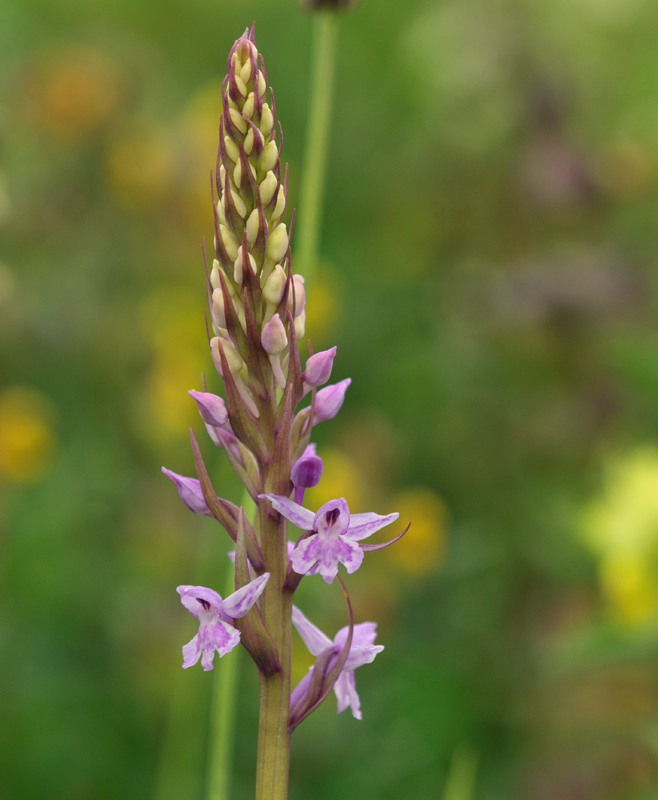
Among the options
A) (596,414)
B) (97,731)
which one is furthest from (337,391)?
(596,414)

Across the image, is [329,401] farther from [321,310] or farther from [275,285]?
[321,310]

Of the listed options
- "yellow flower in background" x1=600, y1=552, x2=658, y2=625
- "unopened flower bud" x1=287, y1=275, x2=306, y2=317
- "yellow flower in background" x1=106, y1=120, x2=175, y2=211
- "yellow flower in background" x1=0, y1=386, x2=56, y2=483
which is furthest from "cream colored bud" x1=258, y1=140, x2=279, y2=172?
"yellow flower in background" x1=106, y1=120, x2=175, y2=211

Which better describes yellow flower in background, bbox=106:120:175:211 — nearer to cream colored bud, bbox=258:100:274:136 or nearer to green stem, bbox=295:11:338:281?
green stem, bbox=295:11:338:281

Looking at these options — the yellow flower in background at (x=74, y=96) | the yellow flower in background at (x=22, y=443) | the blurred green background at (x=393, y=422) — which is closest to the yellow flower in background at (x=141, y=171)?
the blurred green background at (x=393, y=422)

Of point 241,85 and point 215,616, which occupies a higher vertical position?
point 241,85

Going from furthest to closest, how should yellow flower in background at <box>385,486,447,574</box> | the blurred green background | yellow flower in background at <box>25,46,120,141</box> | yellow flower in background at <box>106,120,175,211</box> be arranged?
yellow flower in background at <box>25,46,120,141</box> → yellow flower in background at <box>106,120,175,211</box> → yellow flower in background at <box>385,486,447,574</box> → the blurred green background

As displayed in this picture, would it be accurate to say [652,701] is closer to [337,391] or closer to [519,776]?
[519,776]

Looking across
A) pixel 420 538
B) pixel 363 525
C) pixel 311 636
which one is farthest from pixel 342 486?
pixel 363 525
